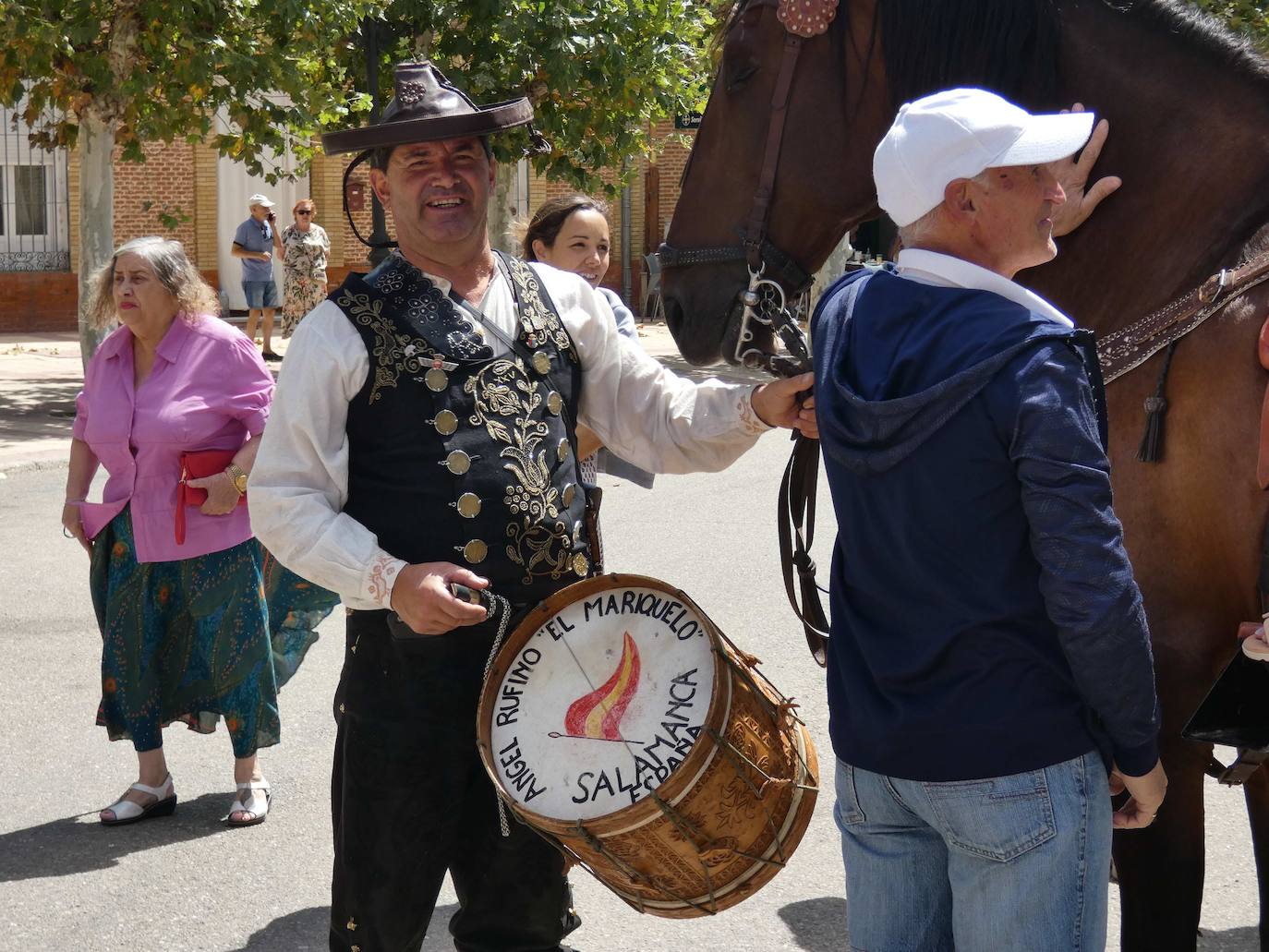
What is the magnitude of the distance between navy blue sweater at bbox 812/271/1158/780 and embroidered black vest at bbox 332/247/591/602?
2.72 feet

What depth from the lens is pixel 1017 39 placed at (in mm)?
3029

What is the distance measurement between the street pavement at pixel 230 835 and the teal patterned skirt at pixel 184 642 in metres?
0.31

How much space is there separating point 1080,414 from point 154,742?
372 centimetres

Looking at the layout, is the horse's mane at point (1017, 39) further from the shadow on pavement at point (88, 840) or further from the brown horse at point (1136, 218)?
the shadow on pavement at point (88, 840)

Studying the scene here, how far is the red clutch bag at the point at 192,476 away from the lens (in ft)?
16.2

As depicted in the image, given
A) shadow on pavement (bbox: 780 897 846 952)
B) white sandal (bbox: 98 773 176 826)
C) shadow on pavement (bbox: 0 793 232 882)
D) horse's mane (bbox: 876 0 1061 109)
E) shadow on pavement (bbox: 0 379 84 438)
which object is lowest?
shadow on pavement (bbox: 0 379 84 438)

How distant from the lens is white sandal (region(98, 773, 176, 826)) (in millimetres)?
4867

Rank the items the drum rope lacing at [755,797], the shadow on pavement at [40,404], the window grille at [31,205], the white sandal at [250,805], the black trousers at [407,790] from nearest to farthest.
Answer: the drum rope lacing at [755,797], the black trousers at [407,790], the white sandal at [250,805], the shadow on pavement at [40,404], the window grille at [31,205]

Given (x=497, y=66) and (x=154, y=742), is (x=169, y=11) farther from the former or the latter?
(x=154, y=742)

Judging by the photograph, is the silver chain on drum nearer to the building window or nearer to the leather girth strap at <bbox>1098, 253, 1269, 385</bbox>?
the leather girth strap at <bbox>1098, 253, 1269, 385</bbox>

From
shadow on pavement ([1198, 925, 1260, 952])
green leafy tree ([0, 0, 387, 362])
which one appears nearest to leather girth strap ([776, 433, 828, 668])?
shadow on pavement ([1198, 925, 1260, 952])

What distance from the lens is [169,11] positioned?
11570mm

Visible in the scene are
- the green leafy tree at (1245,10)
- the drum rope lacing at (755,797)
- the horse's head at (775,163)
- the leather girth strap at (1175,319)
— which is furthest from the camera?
the green leafy tree at (1245,10)

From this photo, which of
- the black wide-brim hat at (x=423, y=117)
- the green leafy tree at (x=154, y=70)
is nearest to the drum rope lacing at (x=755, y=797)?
the black wide-brim hat at (x=423, y=117)
